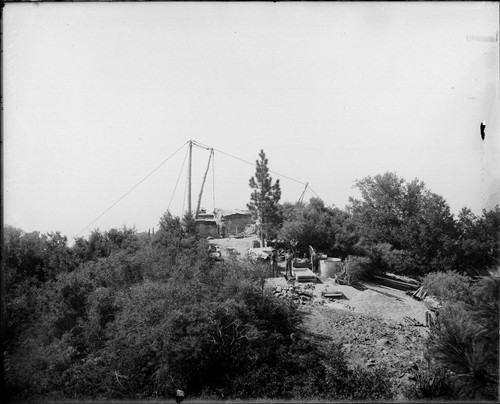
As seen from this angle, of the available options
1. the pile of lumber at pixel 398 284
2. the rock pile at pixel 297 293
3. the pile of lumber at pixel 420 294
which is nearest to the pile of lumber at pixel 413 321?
the rock pile at pixel 297 293

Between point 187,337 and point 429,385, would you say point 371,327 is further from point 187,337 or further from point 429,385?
point 187,337

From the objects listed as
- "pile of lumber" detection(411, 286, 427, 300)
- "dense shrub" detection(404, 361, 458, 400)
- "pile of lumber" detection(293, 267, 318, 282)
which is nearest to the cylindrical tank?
"pile of lumber" detection(293, 267, 318, 282)

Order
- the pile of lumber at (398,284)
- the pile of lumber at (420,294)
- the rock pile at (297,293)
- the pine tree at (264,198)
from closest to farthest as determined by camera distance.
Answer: the rock pile at (297,293) → the pile of lumber at (420,294) → the pile of lumber at (398,284) → the pine tree at (264,198)

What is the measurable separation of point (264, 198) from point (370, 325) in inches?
723

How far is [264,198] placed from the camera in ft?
98.2

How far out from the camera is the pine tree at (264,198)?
29.8 metres

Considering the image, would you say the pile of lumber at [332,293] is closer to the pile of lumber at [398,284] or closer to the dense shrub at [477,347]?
the pile of lumber at [398,284]

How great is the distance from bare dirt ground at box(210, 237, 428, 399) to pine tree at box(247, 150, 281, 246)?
461 inches

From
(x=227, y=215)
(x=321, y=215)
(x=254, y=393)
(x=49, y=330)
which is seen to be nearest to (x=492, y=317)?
(x=254, y=393)

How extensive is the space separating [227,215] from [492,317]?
38443mm

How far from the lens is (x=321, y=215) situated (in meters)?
26.8

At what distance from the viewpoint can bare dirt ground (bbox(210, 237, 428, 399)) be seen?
35.1 ft

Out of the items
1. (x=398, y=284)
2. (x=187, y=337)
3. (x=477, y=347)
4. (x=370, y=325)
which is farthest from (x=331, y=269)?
(x=477, y=347)

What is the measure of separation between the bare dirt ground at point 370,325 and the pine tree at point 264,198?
1172 cm
